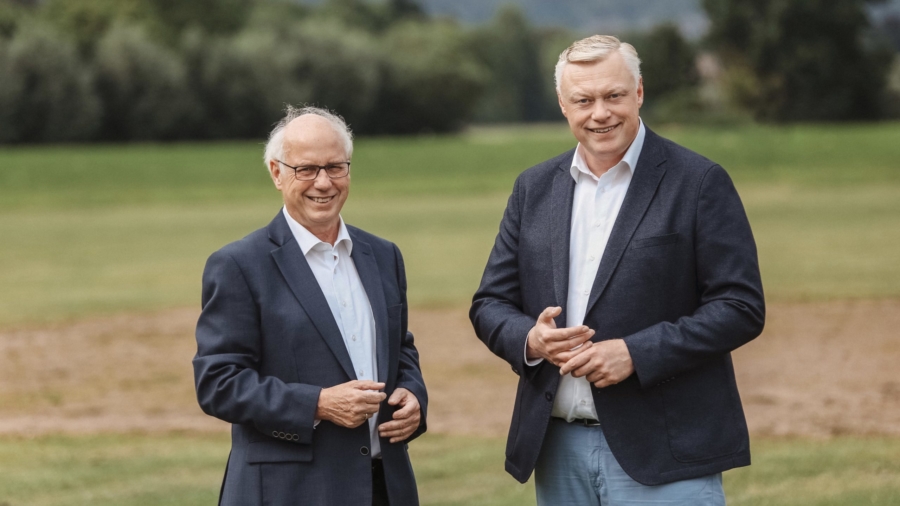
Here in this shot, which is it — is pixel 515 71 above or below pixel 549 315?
above

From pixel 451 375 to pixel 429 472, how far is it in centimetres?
326

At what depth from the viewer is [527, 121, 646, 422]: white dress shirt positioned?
3.20m

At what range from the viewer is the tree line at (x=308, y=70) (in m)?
49.5

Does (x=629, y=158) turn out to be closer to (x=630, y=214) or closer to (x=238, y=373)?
(x=630, y=214)

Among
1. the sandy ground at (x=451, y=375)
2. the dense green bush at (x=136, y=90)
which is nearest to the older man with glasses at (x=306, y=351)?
the sandy ground at (x=451, y=375)

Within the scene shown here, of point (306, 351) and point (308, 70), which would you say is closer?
point (306, 351)

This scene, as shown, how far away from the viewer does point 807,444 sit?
7.27 metres

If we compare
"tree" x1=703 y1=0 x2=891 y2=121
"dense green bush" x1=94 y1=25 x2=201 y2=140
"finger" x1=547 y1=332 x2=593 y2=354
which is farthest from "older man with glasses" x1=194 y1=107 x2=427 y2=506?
"tree" x1=703 y1=0 x2=891 y2=121

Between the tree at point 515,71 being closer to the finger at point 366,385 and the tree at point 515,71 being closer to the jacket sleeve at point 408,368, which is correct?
the jacket sleeve at point 408,368

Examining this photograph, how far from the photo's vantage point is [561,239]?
321 cm

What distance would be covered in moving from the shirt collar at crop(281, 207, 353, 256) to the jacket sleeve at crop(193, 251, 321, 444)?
0.21m

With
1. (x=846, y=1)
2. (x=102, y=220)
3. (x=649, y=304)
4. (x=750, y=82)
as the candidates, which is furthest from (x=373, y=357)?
(x=846, y=1)

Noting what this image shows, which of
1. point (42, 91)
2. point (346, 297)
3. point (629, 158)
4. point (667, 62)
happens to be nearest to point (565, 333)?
point (629, 158)

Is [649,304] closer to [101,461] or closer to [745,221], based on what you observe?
[745,221]
